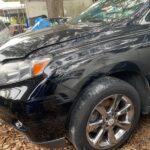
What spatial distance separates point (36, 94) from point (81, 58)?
0.57m

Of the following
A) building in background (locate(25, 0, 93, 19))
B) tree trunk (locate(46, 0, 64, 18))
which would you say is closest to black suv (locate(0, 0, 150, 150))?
tree trunk (locate(46, 0, 64, 18))

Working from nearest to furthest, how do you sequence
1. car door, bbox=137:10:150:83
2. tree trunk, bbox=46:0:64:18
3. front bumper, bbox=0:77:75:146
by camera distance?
front bumper, bbox=0:77:75:146 < car door, bbox=137:10:150:83 < tree trunk, bbox=46:0:64:18

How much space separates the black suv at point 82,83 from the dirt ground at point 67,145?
196 mm

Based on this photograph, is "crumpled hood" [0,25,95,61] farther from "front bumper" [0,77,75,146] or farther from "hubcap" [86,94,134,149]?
"hubcap" [86,94,134,149]

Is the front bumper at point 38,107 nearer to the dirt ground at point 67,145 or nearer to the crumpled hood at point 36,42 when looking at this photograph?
the crumpled hood at point 36,42

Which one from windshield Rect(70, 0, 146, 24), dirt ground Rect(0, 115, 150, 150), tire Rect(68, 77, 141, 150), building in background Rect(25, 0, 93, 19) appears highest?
windshield Rect(70, 0, 146, 24)

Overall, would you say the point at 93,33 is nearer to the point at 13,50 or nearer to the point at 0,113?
the point at 13,50

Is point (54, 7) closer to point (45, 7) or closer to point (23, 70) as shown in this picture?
point (45, 7)

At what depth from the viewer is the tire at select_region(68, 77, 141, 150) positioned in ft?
8.95

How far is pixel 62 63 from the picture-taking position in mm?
2662

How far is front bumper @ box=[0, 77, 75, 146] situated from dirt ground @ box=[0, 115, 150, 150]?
1.87 ft

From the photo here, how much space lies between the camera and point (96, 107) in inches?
111

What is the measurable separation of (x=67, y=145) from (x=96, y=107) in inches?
28.5

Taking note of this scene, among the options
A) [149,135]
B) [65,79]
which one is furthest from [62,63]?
[149,135]
